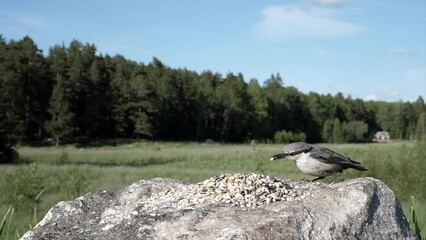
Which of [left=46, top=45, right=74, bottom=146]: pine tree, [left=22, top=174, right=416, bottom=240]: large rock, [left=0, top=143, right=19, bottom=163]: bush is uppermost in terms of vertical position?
[left=46, top=45, right=74, bottom=146]: pine tree

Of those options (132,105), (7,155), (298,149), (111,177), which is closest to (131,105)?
(132,105)

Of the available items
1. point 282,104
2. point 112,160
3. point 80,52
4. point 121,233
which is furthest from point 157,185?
point 282,104

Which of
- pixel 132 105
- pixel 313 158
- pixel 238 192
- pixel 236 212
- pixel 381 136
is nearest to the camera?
pixel 236 212

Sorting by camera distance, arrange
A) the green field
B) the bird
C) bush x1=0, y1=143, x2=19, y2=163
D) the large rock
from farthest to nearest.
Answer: bush x1=0, y1=143, x2=19, y2=163 < the green field < the bird < the large rock

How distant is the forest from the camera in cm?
8188

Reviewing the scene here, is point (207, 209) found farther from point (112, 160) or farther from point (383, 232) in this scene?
point (112, 160)

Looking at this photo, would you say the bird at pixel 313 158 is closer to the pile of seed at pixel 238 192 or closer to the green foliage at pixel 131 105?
the pile of seed at pixel 238 192

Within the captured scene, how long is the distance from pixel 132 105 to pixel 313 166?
94033 mm

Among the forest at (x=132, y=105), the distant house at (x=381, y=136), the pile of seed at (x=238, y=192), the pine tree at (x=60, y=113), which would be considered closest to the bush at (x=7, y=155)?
the forest at (x=132, y=105)

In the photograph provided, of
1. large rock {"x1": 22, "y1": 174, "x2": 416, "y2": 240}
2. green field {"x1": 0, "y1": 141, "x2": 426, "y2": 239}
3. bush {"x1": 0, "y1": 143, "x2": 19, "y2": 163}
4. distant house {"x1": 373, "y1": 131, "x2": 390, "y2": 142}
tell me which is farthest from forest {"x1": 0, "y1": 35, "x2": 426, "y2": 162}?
large rock {"x1": 22, "y1": 174, "x2": 416, "y2": 240}

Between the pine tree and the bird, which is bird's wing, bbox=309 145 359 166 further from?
the pine tree

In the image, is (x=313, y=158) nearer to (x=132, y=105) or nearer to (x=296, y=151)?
(x=296, y=151)

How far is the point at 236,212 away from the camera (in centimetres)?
349

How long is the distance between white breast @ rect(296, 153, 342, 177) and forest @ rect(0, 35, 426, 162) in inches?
2283
